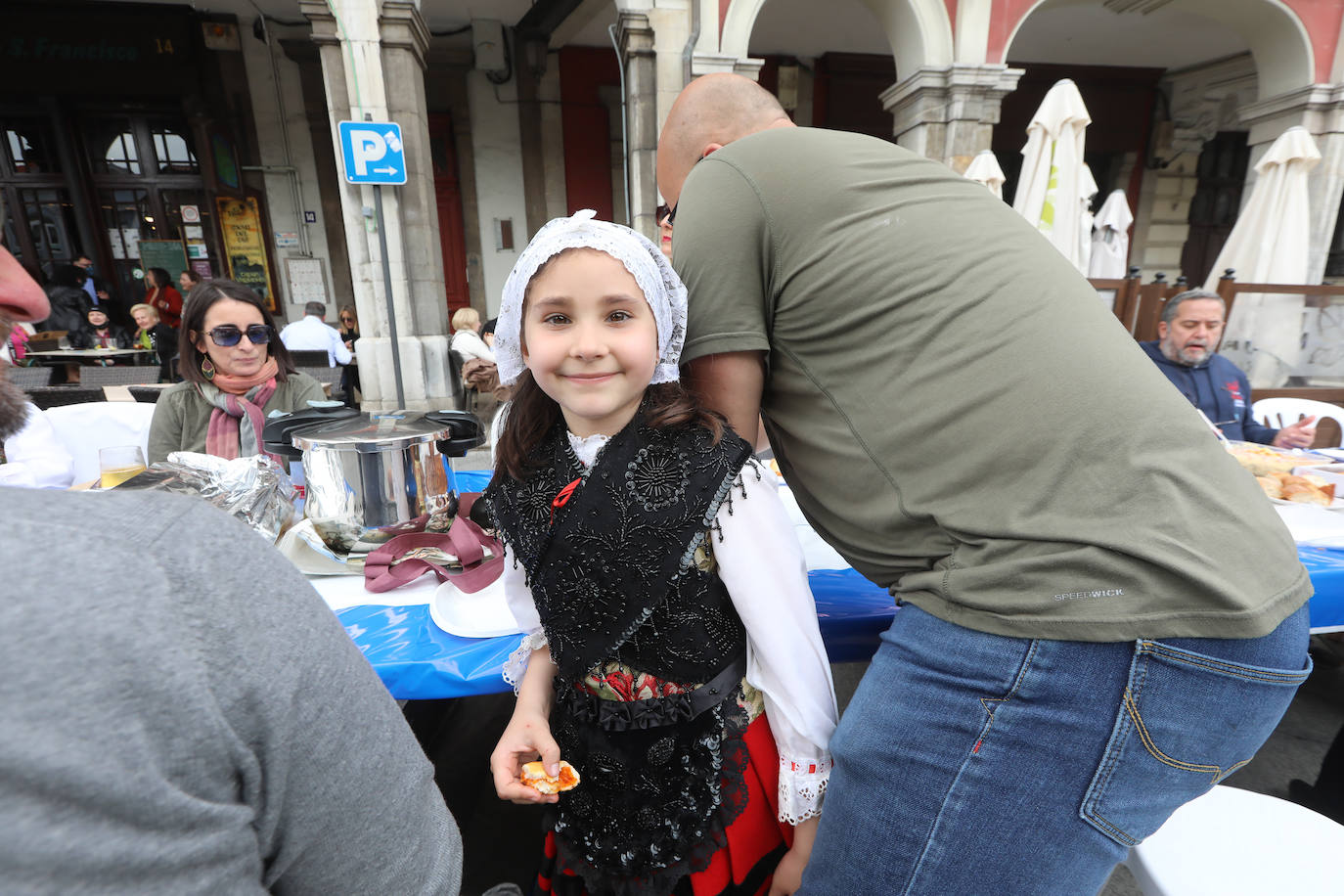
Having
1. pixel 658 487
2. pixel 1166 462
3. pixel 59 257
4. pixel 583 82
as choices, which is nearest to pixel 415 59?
pixel 583 82

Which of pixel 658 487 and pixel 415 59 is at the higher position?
pixel 415 59

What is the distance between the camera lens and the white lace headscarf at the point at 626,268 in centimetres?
103

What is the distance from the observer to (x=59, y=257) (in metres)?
9.00

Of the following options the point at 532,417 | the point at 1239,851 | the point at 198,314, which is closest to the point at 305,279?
the point at 198,314

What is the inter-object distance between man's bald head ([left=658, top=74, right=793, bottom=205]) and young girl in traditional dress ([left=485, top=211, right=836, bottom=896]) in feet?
1.67

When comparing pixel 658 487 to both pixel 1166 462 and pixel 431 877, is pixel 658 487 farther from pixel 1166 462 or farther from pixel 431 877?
pixel 1166 462

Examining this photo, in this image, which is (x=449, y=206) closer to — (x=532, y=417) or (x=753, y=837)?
(x=532, y=417)

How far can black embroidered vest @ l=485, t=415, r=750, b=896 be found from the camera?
1042 mm

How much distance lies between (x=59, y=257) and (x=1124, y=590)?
12.9 meters

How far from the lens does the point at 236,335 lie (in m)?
2.34

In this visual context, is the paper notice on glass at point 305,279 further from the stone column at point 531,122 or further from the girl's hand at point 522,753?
the girl's hand at point 522,753

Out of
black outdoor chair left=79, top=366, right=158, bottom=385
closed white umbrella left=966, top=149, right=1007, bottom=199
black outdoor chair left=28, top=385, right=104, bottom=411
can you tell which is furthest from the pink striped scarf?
closed white umbrella left=966, top=149, right=1007, bottom=199

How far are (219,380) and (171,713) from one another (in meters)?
2.51

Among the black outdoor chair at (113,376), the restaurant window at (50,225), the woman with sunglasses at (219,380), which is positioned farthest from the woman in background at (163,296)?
the woman with sunglasses at (219,380)
